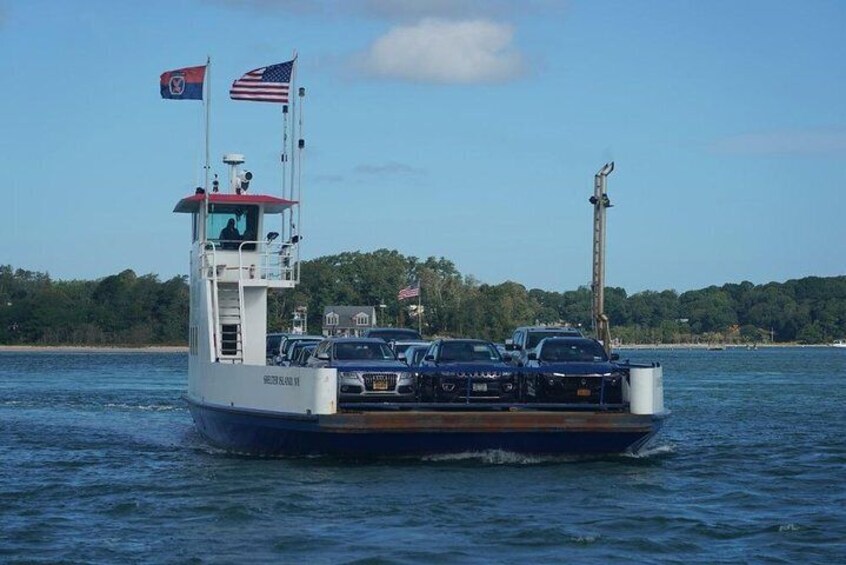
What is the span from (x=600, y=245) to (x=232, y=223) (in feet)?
26.0

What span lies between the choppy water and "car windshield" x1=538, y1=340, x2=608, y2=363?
2183 millimetres

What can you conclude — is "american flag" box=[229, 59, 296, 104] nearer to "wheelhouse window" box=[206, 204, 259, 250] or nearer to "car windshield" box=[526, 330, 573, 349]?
"wheelhouse window" box=[206, 204, 259, 250]

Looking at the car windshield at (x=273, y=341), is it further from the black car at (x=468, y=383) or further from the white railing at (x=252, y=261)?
the black car at (x=468, y=383)

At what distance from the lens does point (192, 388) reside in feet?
101

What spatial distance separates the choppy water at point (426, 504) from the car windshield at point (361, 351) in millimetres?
2531

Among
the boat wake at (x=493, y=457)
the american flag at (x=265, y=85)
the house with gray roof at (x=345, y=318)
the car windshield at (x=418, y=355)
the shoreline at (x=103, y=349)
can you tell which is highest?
the american flag at (x=265, y=85)

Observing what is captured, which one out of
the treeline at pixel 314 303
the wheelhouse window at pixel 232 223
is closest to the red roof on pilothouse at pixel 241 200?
the wheelhouse window at pixel 232 223

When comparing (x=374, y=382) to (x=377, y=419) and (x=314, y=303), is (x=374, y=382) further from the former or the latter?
(x=314, y=303)

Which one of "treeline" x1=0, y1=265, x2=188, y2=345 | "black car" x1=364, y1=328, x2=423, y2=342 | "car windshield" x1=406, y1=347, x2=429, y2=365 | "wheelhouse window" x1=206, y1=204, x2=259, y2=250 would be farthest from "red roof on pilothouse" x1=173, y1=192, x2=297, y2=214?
"treeline" x1=0, y1=265, x2=188, y2=345

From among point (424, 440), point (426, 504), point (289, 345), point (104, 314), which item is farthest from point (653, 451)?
point (104, 314)

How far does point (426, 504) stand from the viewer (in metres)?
19.2

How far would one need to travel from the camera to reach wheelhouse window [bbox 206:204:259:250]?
98.2 feet

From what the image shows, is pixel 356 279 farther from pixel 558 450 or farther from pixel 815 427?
pixel 558 450

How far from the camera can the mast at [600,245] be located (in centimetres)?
3027
